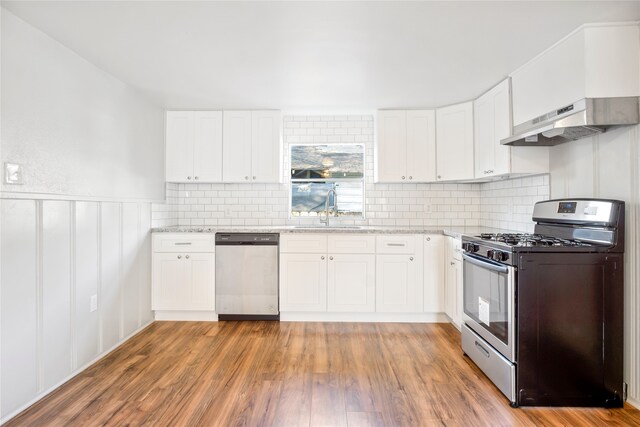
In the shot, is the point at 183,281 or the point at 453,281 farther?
the point at 183,281

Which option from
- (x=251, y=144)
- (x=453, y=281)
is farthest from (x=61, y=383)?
(x=453, y=281)

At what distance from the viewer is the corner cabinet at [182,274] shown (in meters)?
3.44

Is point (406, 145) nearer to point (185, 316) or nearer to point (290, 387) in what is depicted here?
point (290, 387)

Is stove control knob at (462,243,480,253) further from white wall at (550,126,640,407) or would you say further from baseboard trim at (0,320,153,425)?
baseboard trim at (0,320,153,425)

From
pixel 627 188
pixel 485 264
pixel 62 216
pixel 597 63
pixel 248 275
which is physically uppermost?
pixel 597 63

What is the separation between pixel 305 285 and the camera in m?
3.42

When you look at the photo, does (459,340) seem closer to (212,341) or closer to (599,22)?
(212,341)

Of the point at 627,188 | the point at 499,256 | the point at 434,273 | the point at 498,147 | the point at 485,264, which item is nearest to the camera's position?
the point at 627,188

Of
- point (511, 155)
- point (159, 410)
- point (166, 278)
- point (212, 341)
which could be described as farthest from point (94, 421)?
point (511, 155)

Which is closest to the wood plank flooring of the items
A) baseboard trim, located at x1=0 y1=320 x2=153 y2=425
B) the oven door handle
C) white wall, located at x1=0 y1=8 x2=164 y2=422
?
baseboard trim, located at x1=0 y1=320 x2=153 y2=425

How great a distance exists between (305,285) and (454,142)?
2.22 meters

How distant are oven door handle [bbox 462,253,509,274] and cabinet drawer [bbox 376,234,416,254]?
70 centimetres

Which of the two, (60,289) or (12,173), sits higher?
(12,173)

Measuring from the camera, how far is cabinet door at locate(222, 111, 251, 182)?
3766 mm
